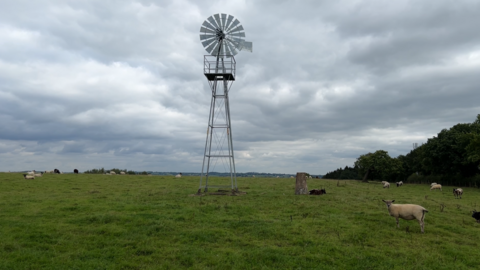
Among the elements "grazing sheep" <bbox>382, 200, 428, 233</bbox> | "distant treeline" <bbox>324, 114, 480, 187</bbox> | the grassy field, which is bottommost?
the grassy field

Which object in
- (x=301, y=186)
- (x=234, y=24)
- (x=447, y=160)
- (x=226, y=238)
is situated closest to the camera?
(x=226, y=238)

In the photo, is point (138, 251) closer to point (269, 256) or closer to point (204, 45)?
point (269, 256)

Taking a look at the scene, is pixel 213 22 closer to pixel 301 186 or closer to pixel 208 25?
pixel 208 25

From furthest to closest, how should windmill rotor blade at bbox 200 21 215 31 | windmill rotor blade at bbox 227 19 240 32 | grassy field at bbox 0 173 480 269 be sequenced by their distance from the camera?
windmill rotor blade at bbox 227 19 240 32 → windmill rotor blade at bbox 200 21 215 31 → grassy field at bbox 0 173 480 269

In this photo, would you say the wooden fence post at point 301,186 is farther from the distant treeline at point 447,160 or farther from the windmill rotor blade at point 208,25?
the distant treeline at point 447,160

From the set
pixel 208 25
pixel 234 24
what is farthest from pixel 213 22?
pixel 234 24

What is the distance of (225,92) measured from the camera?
30156mm

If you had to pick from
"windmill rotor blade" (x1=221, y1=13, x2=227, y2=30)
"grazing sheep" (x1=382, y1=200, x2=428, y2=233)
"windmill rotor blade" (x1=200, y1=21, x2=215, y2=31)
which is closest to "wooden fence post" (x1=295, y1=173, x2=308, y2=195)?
"grazing sheep" (x1=382, y1=200, x2=428, y2=233)

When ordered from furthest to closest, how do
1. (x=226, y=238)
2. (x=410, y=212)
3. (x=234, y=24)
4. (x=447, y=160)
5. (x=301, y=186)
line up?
1. (x=447, y=160)
2. (x=234, y=24)
3. (x=301, y=186)
4. (x=410, y=212)
5. (x=226, y=238)

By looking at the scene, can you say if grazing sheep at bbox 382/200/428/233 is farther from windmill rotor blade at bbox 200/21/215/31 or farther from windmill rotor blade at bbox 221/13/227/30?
windmill rotor blade at bbox 200/21/215/31

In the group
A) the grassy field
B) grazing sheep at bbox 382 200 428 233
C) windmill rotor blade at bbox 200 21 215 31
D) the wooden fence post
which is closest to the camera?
the grassy field

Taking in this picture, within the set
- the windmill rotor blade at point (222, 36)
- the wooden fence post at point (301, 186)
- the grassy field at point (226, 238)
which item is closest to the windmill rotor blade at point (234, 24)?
the windmill rotor blade at point (222, 36)

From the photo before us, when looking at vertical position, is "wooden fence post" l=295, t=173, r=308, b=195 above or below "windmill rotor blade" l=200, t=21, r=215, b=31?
below

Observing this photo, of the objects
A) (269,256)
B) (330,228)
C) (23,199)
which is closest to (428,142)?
(330,228)
